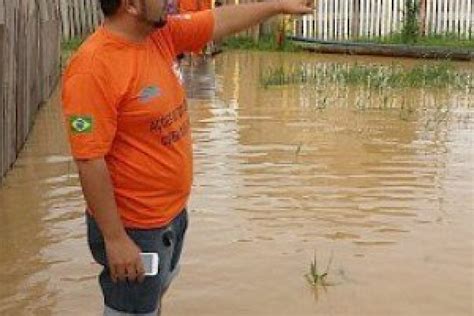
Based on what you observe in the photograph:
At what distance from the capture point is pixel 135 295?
2924 millimetres

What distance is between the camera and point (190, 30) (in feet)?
10.4

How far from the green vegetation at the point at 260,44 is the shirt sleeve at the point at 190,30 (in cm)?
1623

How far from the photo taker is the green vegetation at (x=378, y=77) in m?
12.5

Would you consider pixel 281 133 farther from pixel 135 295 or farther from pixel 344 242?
pixel 135 295

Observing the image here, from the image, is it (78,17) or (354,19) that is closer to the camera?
(78,17)

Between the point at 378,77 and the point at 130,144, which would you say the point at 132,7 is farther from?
the point at 378,77

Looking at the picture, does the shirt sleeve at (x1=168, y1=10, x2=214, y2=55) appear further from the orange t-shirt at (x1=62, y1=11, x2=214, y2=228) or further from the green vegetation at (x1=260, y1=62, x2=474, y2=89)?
the green vegetation at (x1=260, y1=62, x2=474, y2=89)

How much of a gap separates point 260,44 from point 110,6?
685 inches

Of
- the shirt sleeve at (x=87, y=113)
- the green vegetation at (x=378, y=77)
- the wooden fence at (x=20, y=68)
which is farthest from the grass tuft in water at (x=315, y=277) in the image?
the green vegetation at (x=378, y=77)

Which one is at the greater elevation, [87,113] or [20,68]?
[87,113]

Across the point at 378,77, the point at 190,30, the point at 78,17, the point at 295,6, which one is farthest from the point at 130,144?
the point at 78,17

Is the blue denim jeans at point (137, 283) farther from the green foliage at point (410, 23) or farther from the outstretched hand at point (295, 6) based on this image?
the green foliage at point (410, 23)

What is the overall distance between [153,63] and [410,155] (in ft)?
17.1

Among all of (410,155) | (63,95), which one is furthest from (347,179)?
(63,95)
